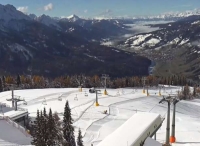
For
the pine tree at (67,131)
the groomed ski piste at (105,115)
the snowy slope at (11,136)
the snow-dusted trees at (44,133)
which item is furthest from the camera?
the groomed ski piste at (105,115)

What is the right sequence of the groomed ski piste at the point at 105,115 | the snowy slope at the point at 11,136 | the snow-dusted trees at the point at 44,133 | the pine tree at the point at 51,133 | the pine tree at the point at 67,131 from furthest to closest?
1. the groomed ski piste at the point at 105,115
2. the pine tree at the point at 67,131
3. the snowy slope at the point at 11,136
4. the pine tree at the point at 51,133
5. the snow-dusted trees at the point at 44,133

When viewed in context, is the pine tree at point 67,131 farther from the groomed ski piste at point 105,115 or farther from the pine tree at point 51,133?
the pine tree at point 51,133

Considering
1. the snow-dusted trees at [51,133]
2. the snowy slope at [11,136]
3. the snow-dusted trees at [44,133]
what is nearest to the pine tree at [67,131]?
the snow-dusted trees at [51,133]

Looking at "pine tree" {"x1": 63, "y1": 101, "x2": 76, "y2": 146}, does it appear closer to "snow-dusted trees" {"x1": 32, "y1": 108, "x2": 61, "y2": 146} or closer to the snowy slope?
"snow-dusted trees" {"x1": 32, "y1": 108, "x2": 61, "y2": 146}

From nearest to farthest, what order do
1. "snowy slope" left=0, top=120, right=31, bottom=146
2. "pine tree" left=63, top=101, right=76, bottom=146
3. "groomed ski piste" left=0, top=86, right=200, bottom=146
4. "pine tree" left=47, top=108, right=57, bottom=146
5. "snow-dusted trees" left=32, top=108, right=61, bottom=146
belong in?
"snow-dusted trees" left=32, top=108, right=61, bottom=146
"pine tree" left=47, top=108, right=57, bottom=146
"snowy slope" left=0, top=120, right=31, bottom=146
"pine tree" left=63, top=101, right=76, bottom=146
"groomed ski piste" left=0, top=86, right=200, bottom=146

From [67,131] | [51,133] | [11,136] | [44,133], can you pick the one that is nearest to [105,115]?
[67,131]

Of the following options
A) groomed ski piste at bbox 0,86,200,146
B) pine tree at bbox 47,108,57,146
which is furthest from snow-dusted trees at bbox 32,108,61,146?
groomed ski piste at bbox 0,86,200,146

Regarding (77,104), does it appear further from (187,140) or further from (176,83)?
(176,83)

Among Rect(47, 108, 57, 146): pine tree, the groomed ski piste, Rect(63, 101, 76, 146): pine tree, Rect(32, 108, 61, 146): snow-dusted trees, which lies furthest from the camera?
the groomed ski piste

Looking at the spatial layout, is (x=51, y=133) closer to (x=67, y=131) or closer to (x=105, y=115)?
(x=67, y=131)

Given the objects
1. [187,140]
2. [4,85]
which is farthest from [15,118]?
[4,85]

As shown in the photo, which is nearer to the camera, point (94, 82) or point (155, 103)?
point (155, 103)
